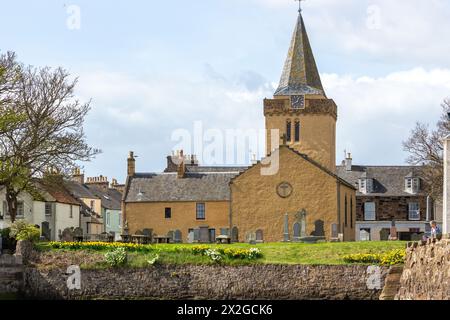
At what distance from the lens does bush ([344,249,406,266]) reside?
59.8 metres

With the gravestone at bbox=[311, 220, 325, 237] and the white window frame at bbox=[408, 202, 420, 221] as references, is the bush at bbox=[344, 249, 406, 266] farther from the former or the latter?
the white window frame at bbox=[408, 202, 420, 221]

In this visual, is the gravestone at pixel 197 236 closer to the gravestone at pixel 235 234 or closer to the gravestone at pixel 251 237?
the gravestone at pixel 251 237

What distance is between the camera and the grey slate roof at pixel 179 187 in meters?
93.4

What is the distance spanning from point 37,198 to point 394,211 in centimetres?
3574

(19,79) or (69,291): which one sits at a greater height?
(19,79)

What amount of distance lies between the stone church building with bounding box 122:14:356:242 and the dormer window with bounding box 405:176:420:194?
614 centimetres

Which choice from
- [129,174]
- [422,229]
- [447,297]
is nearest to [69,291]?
[447,297]

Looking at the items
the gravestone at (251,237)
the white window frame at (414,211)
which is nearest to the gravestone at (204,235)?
the gravestone at (251,237)

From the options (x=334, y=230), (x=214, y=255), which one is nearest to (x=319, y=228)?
(x=334, y=230)

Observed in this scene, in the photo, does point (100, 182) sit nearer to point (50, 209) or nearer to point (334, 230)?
point (50, 209)

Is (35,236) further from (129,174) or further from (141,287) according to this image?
(129,174)

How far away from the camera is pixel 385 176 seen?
345 feet

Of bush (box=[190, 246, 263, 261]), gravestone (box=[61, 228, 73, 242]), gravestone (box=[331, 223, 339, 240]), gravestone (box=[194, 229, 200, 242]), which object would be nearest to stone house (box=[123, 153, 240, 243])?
gravestone (box=[194, 229, 200, 242])
